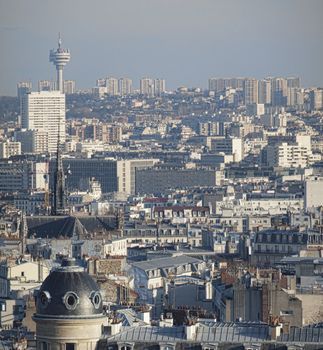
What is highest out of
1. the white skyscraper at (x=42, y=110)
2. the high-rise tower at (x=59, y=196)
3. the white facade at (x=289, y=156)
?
the white skyscraper at (x=42, y=110)

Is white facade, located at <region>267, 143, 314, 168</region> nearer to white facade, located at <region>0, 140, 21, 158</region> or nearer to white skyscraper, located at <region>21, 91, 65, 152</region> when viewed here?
white facade, located at <region>0, 140, 21, 158</region>

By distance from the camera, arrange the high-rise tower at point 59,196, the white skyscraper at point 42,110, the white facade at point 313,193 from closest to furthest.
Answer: the high-rise tower at point 59,196 < the white facade at point 313,193 < the white skyscraper at point 42,110

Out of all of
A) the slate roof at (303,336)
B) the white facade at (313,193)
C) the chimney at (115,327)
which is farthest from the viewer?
the white facade at (313,193)

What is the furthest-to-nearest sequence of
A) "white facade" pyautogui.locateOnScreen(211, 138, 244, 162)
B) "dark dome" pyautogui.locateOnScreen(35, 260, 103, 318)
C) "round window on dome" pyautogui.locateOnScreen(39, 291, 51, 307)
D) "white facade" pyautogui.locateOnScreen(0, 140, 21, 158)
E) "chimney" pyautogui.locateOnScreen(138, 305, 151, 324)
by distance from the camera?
"white facade" pyautogui.locateOnScreen(211, 138, 244, 162), "white facade" pyautogui.locateOnScreen(0, 140, 21, 158), "chimney" pyautogui.locateOnScreen(138, 305, 151, 324), "round window on dome" pyautogui.locateOnScreen(39, 291, 51, 307), "dark dome" pyautogui.locateOnScreen(35, 260, 103, 318)

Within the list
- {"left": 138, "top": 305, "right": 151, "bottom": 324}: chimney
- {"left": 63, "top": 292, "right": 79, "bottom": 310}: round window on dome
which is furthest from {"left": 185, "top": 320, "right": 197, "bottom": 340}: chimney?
{"left": 138, "top": 305, "right": 151, "bottom": 324}: chimney

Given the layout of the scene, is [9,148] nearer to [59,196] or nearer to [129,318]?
[59,196]

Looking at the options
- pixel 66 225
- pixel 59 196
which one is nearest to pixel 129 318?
pixel 66 225

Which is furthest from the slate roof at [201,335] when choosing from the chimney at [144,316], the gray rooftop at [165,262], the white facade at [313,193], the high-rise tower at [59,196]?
the white facade at [313,193]

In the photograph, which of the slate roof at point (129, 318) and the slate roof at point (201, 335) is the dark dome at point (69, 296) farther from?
the slate roof at point (129, 318)

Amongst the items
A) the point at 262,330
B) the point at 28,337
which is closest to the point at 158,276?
the point at 28,337
